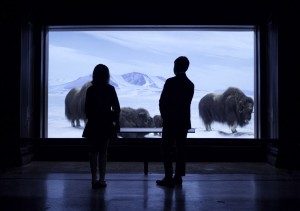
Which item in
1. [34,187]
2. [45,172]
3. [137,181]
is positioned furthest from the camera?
[45,172]

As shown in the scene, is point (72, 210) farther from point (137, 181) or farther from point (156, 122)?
point (156, 122)

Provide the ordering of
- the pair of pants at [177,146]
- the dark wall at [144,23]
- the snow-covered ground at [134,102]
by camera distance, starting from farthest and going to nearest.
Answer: the snow-covered ground at [134,102], the dark wall at [144,23], the pair of pants at [177,146]

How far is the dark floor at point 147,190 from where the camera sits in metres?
3.99

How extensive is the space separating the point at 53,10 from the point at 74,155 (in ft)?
8.94

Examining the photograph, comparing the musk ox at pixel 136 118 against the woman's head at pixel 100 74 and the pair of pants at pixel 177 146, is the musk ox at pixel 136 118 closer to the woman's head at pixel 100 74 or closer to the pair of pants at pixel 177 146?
the pair of pants at pixel 177 146

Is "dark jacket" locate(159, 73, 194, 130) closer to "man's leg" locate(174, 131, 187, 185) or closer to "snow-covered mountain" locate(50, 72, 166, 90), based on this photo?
"man's leg" locate(174, 131, 187, 185)

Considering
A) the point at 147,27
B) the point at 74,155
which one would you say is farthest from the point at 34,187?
the point at 147,27

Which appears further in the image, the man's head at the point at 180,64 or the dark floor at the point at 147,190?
the man's head at the point at 180,64

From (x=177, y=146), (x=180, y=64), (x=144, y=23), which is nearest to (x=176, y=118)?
(x=177, y=146)

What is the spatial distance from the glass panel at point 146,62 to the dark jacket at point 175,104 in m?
2.73

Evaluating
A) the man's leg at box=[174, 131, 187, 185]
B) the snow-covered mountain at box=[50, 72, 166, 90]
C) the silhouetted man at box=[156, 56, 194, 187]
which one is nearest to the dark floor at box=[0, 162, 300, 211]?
the man's leg at box=[174, 131, 187, 185]

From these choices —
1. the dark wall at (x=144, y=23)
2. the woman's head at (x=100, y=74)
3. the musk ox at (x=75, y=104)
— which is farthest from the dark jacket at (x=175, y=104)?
the musk ox at (x=75, y=104)

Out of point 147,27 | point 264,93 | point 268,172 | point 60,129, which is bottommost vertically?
point 268,172

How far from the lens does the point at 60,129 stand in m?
8.03
